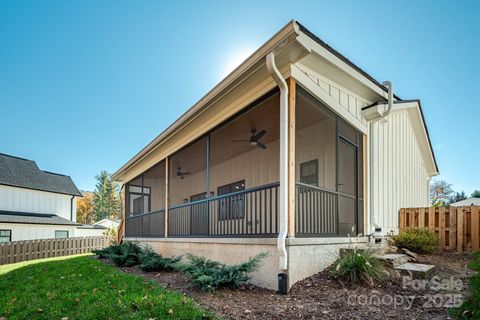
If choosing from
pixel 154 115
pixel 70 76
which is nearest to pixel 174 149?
pixel 70 76

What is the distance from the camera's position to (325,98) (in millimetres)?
5797

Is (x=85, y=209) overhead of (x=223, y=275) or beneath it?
beneath

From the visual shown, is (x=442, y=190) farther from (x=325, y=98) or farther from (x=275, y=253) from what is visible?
(x=275, y=253)

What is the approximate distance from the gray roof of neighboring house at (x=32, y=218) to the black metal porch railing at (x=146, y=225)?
34.0 feet

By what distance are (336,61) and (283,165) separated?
226 centimetres

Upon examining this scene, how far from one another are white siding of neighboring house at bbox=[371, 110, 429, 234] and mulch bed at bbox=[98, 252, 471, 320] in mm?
2537

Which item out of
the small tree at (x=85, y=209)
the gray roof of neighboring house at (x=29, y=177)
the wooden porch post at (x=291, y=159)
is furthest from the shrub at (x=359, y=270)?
the small tree at (x=85, y=209)

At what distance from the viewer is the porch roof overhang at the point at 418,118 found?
710 centimetres

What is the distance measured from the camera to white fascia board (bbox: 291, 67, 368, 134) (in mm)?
5047

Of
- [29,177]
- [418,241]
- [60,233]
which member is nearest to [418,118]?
[418,241]

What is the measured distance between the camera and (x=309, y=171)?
27.2 ft

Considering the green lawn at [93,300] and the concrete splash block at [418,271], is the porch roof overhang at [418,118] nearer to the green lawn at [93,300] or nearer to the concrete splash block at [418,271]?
the concrete splash block at [418,271]

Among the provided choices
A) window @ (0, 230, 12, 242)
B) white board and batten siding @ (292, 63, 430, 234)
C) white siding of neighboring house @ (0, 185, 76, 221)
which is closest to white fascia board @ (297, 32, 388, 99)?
white board and batten siding @ (292, 63, 430, 234)

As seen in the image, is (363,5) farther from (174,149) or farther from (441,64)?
(174,149)
